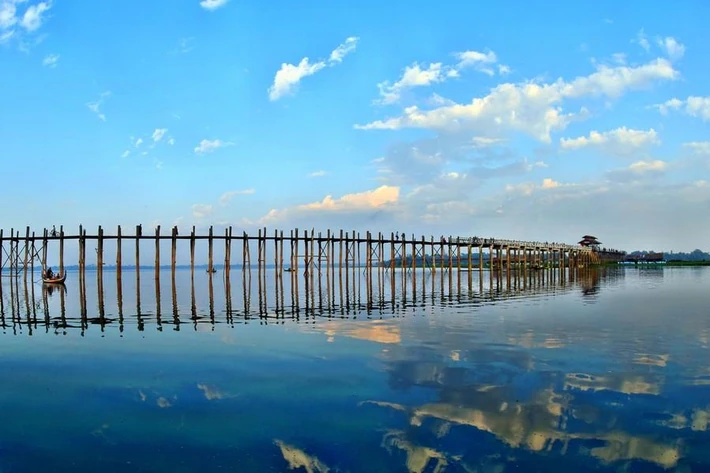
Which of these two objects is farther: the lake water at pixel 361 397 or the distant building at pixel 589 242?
the distant building at pixel 589 242

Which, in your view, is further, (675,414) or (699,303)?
(699,303)

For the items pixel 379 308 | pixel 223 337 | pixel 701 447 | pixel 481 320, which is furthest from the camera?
pixel 379 308

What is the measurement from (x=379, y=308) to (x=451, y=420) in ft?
60.4

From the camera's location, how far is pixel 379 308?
88.1 ft

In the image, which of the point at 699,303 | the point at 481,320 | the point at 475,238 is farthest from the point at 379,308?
the point at 475,238

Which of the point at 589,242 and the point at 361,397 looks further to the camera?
the point at 589,242

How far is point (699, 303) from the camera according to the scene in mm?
27422

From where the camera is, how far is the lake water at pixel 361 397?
7141mm

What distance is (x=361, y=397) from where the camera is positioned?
32.5 feet

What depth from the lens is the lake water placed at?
23.4 feet

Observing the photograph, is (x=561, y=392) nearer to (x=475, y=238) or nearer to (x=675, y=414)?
(x=675, y=414)

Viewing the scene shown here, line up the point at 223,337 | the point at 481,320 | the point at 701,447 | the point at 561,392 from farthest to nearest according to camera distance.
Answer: the point at 481,320, the point at 223,337, the point at 561,392, the point at 701,447

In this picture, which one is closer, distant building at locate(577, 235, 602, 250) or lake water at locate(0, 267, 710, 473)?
lake water at locate(0, 267, 710, 473)

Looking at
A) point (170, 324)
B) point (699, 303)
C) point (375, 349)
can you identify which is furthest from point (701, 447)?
point (699, 303)
